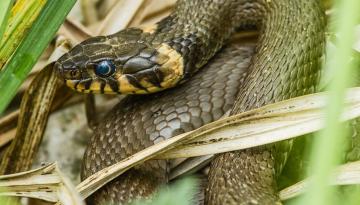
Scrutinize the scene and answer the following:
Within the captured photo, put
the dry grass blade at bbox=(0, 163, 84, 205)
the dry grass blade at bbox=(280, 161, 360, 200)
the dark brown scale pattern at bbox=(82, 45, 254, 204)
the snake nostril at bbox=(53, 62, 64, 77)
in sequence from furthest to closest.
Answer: the snake nostril at bbox=(53, 62, 64, 77) → the dark brown scale pattern at bbox=(82, 45, 254, 204) → the dry grass blade at bbox=(0, 163, 84, 205) → the dry grass blade at bbox=(280, 161, 360, 200)

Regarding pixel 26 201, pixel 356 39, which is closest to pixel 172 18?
pixel 356 39

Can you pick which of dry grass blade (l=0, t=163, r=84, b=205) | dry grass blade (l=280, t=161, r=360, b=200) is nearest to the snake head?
dry grass blade (l=0, t=163, r=84, b=205)

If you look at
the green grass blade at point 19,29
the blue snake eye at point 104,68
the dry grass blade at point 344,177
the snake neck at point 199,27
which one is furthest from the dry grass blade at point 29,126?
the dry grass blade at point 344,177

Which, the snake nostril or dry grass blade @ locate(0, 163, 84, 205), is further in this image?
the snake nostril

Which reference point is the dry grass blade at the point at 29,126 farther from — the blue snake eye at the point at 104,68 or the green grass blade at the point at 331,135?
the green grass blade at the point at 331,135

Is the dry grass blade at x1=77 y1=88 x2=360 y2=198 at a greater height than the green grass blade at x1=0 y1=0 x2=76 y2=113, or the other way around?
the green grass blade at x1=0 y1=0 x2=76 y2=113

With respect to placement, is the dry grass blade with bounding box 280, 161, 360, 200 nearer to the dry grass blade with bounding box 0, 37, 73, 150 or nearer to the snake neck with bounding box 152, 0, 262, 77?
the snake neck with bounding box 152, 0, 262, 77
